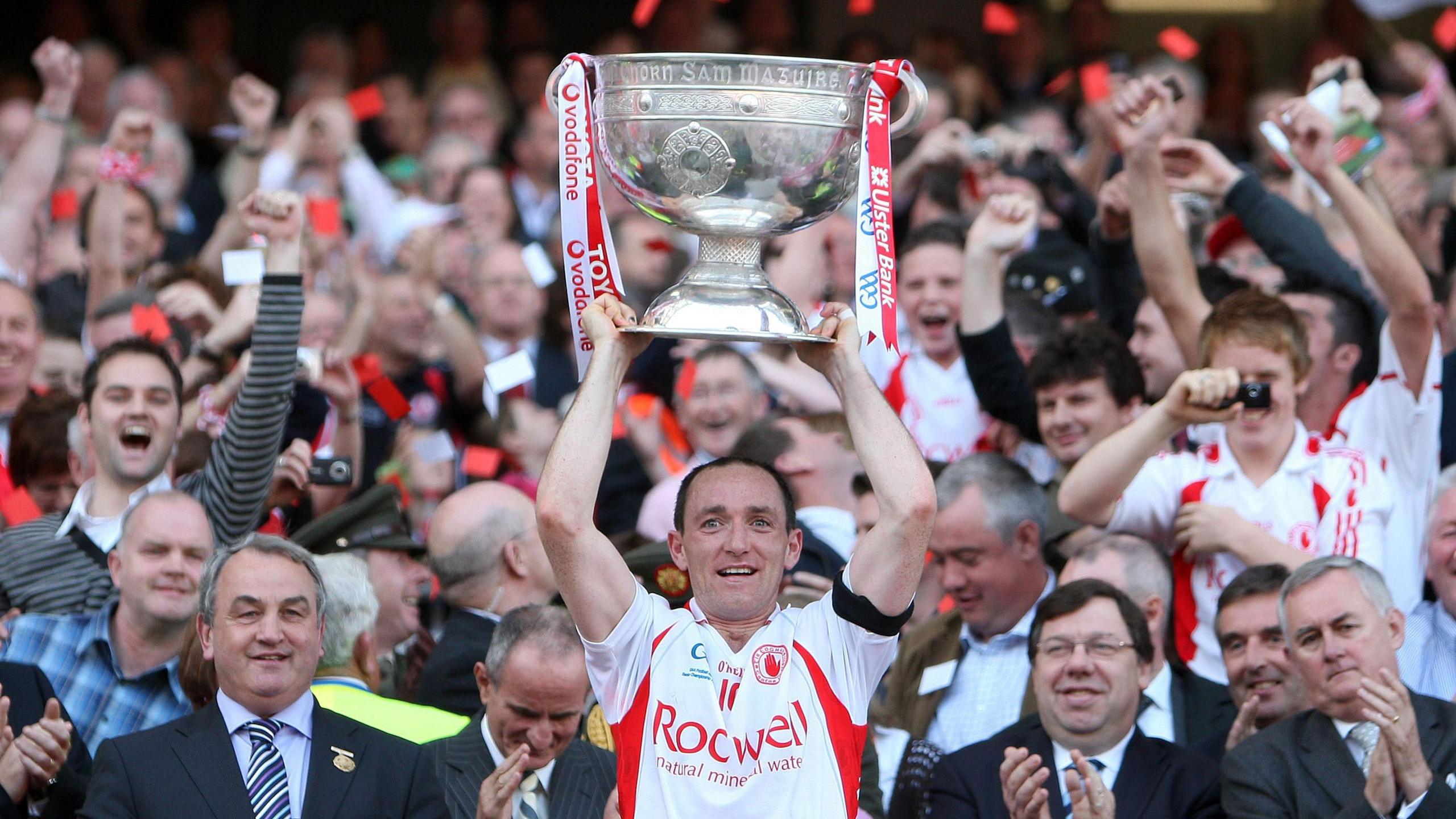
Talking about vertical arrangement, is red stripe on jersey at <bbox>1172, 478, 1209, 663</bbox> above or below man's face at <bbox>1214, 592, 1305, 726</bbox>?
above

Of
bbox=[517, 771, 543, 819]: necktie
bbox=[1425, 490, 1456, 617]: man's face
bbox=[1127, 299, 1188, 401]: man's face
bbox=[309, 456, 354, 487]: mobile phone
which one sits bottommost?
bbox=[517, 771, 543, 819]: necktie

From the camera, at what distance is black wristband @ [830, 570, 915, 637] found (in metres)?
4.43

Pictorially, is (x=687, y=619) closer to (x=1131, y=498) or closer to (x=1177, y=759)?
(x=1177, y=759)

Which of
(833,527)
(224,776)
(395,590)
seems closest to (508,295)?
(395,590)

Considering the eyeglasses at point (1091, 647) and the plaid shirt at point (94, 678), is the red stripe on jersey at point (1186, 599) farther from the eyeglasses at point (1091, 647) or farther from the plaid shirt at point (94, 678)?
the plaid shirt at point (94, 678)

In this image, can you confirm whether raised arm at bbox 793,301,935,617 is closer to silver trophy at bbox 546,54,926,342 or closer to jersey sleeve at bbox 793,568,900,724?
jersey sleeve at bbox 793,568,900,724

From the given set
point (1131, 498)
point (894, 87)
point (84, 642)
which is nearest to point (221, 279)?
A: point (84, 642)

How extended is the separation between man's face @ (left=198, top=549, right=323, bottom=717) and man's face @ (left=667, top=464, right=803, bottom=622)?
1.08 metres

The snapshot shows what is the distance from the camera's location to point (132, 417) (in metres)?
6.23

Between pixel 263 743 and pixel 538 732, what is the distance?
0.73m

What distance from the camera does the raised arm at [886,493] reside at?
14.5 ft

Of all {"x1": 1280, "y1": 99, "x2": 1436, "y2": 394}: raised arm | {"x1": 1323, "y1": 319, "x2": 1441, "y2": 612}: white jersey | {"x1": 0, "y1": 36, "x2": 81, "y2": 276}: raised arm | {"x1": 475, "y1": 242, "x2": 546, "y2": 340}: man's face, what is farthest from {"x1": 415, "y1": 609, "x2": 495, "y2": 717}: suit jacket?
{"x1": 0, "y1": 36, "x2": 81, "y2": 276}: raised arm

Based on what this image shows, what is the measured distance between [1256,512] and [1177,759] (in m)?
1.09

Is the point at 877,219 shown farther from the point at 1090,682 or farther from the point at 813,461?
the point at 813,461
